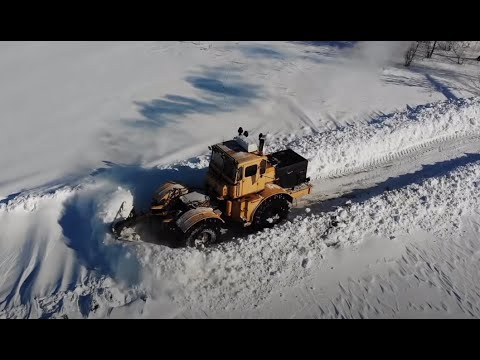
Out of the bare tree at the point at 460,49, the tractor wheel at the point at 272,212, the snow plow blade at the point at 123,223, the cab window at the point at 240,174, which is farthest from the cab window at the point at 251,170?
the bare tree at the point at 460,49

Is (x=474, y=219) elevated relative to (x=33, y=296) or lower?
elevated

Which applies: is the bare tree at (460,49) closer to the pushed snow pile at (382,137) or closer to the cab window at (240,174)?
the pushed snow pile at (382,137)

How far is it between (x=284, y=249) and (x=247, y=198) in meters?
1.51

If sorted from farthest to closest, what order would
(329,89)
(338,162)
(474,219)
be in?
1. (329,89)
2. (338,162)
3. (474,219)

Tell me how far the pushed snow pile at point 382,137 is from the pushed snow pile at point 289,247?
6.84ft

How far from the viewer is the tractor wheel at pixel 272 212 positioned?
11.3 m

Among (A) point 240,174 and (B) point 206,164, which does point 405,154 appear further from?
(A) point 240,174

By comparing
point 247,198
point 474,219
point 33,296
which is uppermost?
point 247,198

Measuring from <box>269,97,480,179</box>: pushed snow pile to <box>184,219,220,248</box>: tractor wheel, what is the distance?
4283 mm

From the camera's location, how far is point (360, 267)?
430 inches

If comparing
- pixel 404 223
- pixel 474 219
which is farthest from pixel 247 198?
pixel 474 219

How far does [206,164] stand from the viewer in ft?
45.7

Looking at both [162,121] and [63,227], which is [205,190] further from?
[162,121]

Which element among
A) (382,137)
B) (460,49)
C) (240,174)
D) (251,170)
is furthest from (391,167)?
(460,49)
